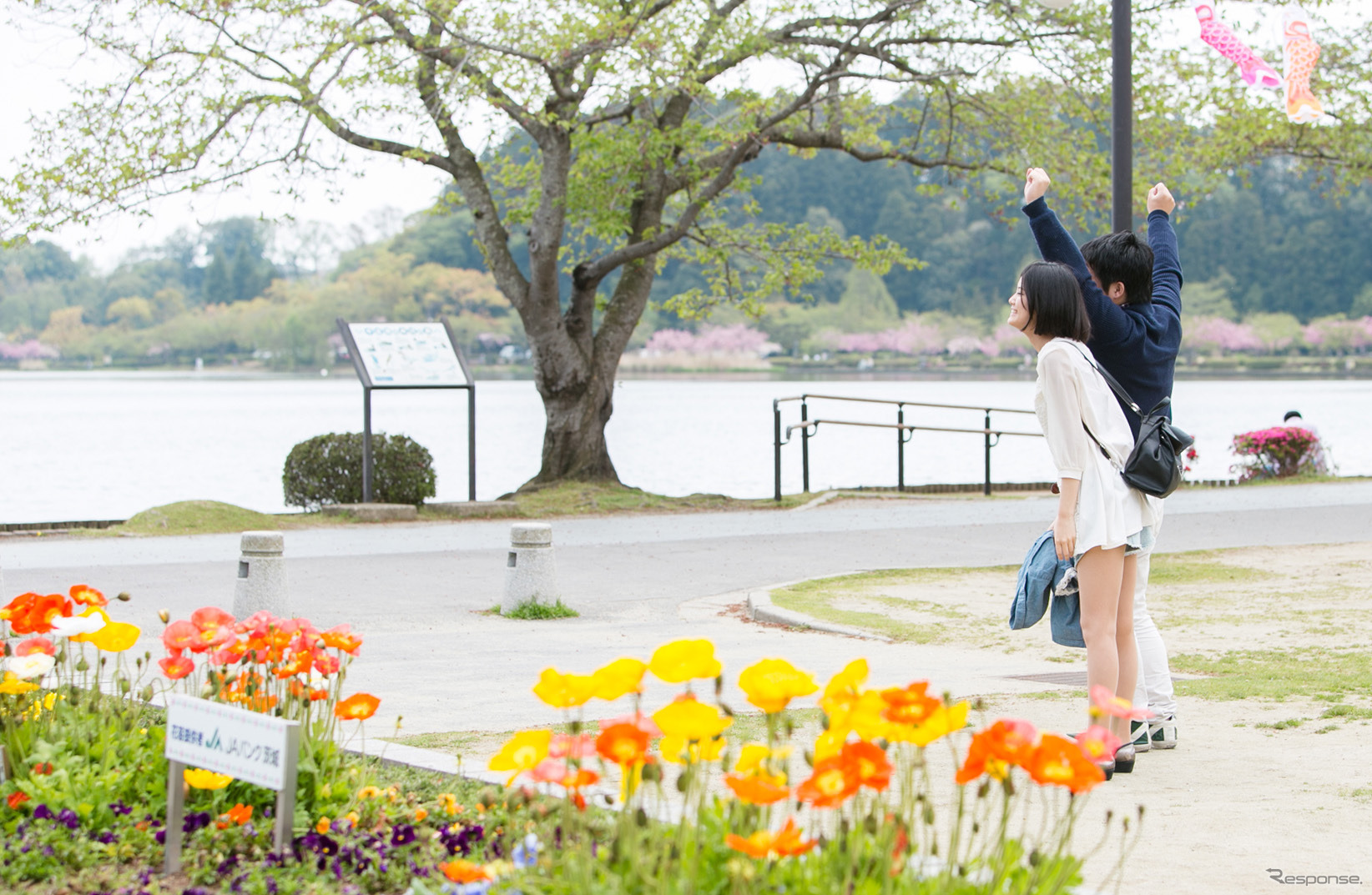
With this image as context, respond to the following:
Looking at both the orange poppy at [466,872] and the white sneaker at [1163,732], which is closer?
the orange poppy at [466,872]

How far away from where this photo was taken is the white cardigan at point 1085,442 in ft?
14.7

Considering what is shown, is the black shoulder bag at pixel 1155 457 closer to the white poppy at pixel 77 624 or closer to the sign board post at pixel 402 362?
the white poppy at pixel 77 624

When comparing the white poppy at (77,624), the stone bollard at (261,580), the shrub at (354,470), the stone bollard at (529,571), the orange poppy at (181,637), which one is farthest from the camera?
the shrub at (354,470)

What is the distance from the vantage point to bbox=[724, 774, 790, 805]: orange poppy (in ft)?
7.60

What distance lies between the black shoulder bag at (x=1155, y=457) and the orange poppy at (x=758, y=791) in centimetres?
251

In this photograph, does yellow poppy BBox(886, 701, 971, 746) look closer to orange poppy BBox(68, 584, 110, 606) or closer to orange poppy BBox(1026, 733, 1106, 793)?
orange poppy BBox(1026, 733, 1106, 793)

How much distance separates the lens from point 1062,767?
2400 mm

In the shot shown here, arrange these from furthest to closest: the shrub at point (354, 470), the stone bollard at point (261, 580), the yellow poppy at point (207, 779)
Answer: the shrub at point (354, 470), the stone bollard at point (261, 580), the yellow poppy at point (207, 779)

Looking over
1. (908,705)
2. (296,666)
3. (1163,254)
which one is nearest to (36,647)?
(296,666)

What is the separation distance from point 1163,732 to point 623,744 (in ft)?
10.3

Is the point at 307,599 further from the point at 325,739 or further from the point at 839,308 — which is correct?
the point at 839,308

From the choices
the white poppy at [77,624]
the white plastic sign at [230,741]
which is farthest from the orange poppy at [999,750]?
the white poppy at [77,624]

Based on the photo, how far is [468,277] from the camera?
83.6 meters

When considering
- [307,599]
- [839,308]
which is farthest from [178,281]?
[307,599]
